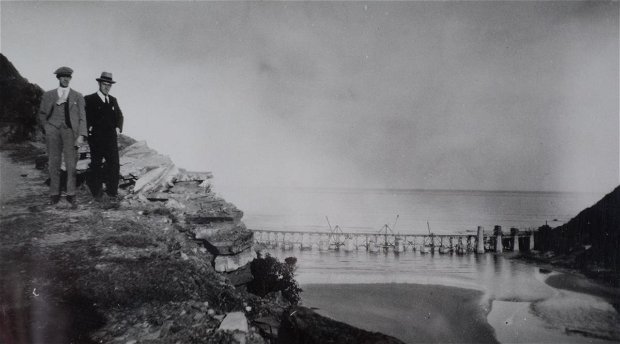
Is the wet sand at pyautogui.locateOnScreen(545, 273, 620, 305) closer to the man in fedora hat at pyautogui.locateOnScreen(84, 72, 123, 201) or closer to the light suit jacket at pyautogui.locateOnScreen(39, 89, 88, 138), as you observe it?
the man in fedora hat at pyautogui.locateOnScreen(84, 72, 123, 201)

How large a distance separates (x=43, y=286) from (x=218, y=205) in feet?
18.0

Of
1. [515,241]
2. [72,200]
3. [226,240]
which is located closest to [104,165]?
[72,200]

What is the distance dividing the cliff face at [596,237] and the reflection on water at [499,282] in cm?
399

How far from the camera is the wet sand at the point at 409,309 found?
580 inches

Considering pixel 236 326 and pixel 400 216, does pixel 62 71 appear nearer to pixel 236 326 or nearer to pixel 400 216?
pixel 236 326

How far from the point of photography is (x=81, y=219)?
7020 millimetres

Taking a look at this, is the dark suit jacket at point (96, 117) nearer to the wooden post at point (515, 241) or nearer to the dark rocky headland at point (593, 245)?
the dark rocky headland at point (593, 245)

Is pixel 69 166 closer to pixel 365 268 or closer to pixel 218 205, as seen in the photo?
pixel 218 205

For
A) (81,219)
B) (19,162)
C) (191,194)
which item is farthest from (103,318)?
(19,162)

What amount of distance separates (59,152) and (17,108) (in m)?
9.01

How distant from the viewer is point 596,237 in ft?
91.4

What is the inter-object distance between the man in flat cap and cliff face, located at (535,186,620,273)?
3415cm

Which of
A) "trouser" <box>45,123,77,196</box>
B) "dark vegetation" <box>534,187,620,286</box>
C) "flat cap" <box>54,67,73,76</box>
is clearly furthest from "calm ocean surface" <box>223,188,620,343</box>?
"flat cap" <box>54,67,73,76</box>

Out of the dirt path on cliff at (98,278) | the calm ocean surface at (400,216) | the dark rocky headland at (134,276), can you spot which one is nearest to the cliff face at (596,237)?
the calm ocean surface at (400,216)
